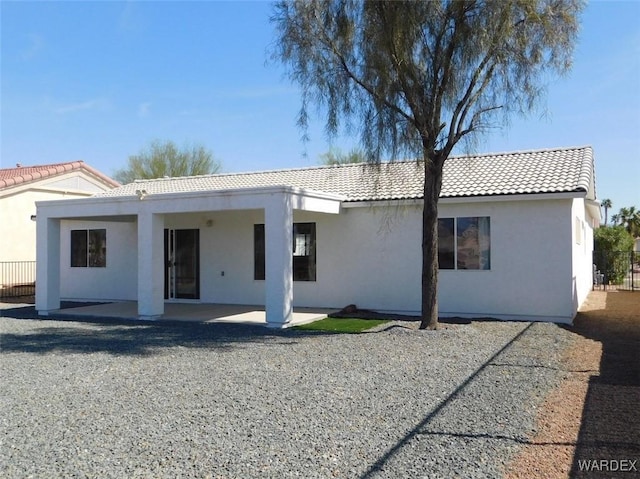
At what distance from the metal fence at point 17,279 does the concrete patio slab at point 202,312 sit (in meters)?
6.83

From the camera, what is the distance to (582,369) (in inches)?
359

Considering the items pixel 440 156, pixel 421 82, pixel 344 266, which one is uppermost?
pixel 421 82

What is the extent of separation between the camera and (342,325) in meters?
13.6

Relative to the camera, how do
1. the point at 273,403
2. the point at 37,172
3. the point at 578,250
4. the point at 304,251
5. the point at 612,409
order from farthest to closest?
the point at 37,172, the point at 578,250, the point at 304,251, the point at 273,403, the point at 612,409

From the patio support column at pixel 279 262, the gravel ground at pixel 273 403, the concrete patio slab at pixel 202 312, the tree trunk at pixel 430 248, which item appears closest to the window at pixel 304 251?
the concrete patio slab at pixel 202 312

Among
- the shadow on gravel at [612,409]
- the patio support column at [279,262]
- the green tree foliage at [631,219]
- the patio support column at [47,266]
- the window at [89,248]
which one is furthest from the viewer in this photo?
the green tree foliage at [631,219]

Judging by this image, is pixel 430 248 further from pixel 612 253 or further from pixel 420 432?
pixel 612 253

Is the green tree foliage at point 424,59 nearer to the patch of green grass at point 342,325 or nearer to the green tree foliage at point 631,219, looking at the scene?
the patch of green grass at point 342,325

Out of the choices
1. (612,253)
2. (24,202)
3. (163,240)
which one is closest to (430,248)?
(163,240)

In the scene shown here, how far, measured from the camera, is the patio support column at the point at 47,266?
1662 centimetres

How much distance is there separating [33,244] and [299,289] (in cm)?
1538

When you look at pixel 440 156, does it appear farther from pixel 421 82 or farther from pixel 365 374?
pixel 365 374

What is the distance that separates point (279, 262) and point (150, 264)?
3707mm

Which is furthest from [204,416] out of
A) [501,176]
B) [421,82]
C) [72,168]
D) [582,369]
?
[72,168]
